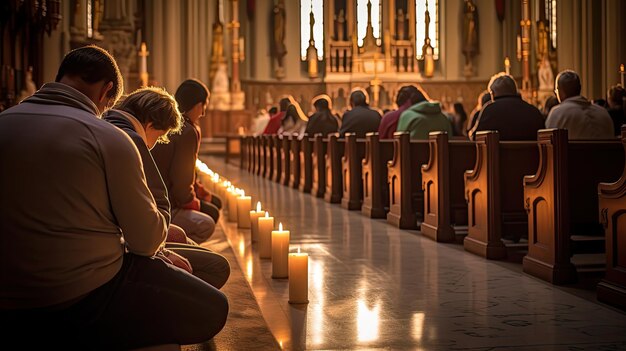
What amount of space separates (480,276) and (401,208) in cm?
283

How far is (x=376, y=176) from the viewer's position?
923cm

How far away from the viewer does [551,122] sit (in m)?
7.62

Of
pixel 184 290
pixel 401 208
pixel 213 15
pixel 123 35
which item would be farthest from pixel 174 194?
pixel 213 15

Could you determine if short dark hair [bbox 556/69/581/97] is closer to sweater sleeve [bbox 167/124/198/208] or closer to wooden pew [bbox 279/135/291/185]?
sweater sleeve [bbox 167/124/198/208]

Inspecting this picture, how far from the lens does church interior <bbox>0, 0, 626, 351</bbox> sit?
13.4 feet

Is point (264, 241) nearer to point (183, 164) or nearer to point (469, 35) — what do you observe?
point (183, 164)

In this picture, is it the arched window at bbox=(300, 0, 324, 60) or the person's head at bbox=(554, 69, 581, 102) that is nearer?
the person's head at bbox=(554, 69, 581, 102)

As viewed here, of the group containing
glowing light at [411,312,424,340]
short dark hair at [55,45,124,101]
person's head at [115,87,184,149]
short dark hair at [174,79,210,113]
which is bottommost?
glowing light at [411,312,424,340]

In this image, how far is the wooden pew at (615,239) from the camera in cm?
447

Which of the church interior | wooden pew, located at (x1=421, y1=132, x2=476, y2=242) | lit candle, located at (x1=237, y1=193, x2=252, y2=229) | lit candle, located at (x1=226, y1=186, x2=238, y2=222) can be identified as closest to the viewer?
the church interior

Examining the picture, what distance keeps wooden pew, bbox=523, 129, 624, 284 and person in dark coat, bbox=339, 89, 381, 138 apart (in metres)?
5.08

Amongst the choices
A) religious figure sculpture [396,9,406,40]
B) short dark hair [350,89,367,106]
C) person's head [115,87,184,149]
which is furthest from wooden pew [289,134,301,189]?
religious figure sculpture [396,9,406,40]

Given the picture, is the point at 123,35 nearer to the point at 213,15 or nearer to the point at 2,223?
the point at 213,15

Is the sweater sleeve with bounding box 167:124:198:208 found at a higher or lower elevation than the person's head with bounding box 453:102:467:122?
lower
